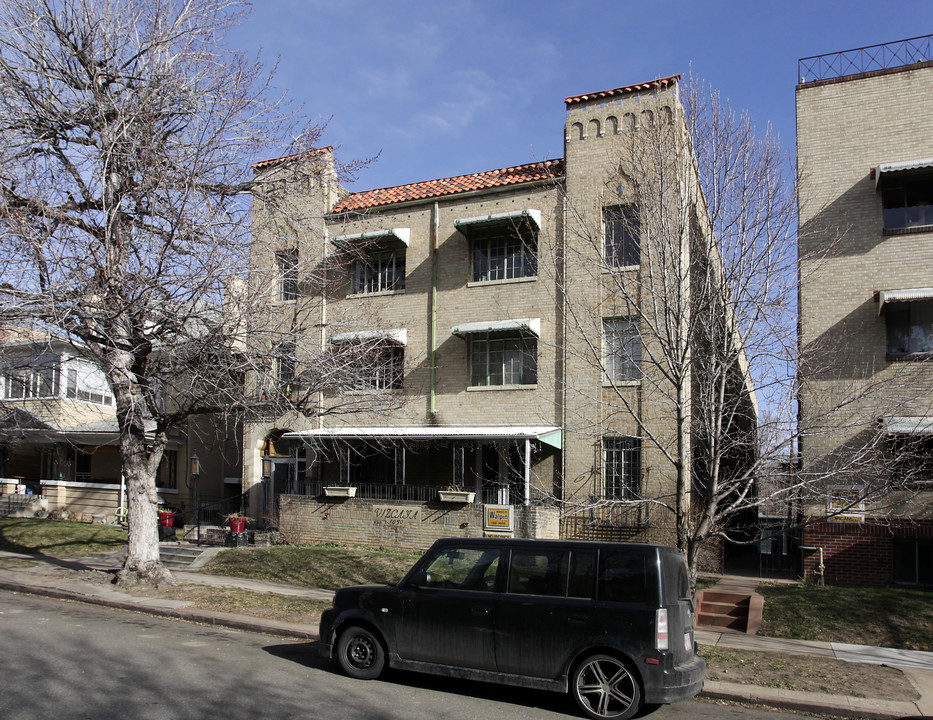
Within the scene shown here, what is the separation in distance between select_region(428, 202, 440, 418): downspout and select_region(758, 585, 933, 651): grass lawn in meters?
10.5

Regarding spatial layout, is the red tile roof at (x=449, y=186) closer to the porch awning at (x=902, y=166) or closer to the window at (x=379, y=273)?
the window at (x=379, y=273)

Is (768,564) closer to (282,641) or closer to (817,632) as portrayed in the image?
(817,632)

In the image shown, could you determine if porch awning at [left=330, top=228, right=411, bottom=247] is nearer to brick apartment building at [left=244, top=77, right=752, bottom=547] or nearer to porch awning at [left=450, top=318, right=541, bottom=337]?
brick apartment building at [left=244, top=77, right=752, bottom=547]

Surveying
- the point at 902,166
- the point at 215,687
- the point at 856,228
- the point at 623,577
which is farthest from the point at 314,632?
the point at 902,166

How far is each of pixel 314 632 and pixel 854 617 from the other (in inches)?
363

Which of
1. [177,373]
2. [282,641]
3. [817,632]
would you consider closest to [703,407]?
[817,632]

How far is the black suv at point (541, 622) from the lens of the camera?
7.44 metres

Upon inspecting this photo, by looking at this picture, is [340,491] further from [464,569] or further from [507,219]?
[464,569]

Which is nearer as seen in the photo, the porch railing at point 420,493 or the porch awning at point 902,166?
the porch awning at point 902,166

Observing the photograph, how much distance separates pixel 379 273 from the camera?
2366 centimetres

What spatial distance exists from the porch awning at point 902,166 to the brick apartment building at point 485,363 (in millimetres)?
5104

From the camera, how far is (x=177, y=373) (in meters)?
14.5

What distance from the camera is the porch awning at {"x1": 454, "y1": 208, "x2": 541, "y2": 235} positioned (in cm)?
2055

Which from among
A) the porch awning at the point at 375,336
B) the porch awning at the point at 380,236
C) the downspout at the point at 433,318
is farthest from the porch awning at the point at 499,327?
the porch awning at the point at 380,236
